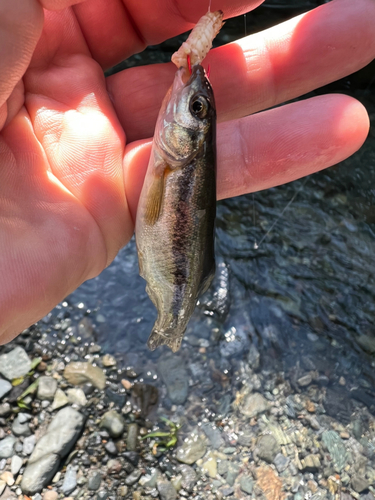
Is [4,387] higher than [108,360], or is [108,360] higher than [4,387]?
[4,387]

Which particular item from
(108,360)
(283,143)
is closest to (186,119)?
(283,143)

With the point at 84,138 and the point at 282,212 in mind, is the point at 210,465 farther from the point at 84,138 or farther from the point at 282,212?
the point at 282,212

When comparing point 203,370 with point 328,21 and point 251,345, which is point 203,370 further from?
point 328,21

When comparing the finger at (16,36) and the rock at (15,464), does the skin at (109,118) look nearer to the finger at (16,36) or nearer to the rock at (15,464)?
the finger at (16,36)

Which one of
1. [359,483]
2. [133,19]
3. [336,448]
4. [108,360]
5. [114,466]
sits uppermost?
[133,19]

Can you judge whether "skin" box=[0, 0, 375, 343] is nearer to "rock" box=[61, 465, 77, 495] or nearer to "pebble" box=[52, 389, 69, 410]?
"pebble" box=[52, 389, 69, 410]

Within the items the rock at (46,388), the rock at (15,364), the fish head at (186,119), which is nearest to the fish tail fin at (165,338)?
the fish head at (186,119)
